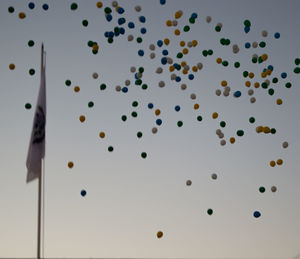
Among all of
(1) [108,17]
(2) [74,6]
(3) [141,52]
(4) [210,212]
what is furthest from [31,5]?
(4) [210,212]

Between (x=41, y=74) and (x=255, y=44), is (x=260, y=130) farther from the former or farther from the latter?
(x=41, y=74)

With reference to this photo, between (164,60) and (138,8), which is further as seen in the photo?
(164,60)

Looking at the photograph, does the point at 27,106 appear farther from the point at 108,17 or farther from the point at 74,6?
the point at 108,17

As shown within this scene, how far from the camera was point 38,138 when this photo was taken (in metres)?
7.57

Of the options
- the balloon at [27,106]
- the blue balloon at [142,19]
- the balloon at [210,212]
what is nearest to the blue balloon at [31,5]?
the balloon at [27,106]

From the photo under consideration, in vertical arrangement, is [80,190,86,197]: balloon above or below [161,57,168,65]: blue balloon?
below

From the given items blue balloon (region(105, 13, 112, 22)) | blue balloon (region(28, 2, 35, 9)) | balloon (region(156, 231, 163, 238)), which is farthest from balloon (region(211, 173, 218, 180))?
blue balloon (region(28, 2, 35, 9))

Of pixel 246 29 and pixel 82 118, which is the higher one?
pixel 246 29

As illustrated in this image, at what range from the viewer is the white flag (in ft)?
24.4

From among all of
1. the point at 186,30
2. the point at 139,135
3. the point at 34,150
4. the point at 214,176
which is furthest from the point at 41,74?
the point at 214,176

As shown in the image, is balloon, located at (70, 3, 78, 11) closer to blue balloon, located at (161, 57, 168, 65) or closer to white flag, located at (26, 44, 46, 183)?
white flag, located at (26, 44, 46, 183)

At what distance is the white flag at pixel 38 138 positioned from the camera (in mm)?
7423

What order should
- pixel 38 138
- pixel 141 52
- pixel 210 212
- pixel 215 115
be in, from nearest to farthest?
pixel 38 138
pixel 141 52
pixel 210 212
pixel 215 115

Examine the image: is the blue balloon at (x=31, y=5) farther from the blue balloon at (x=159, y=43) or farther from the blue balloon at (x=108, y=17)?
the blue balloon at (x=159, y=43)
